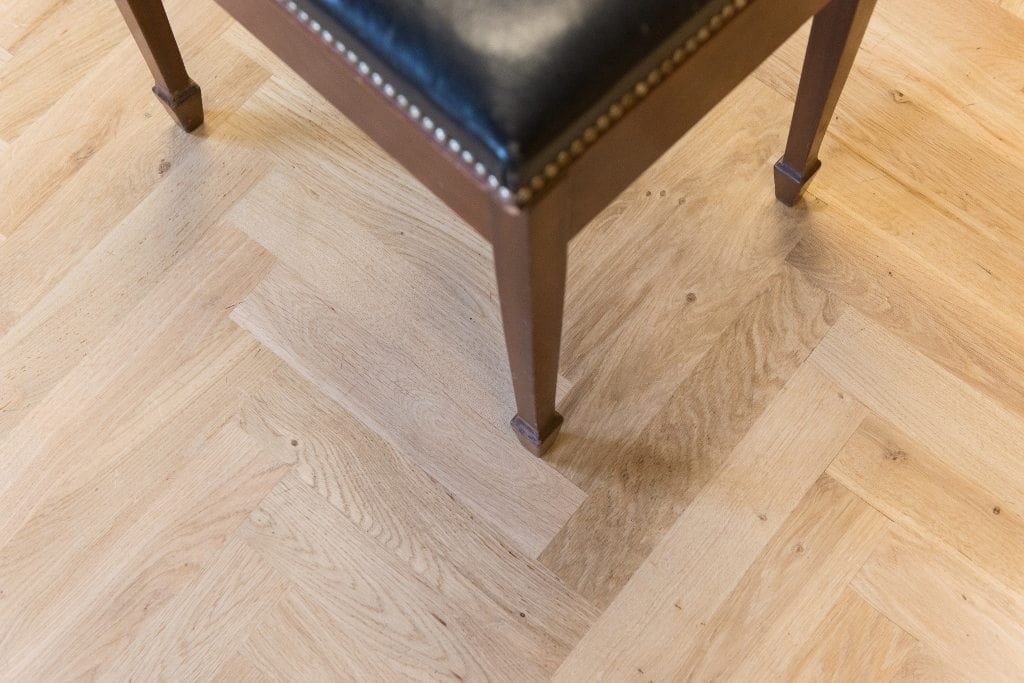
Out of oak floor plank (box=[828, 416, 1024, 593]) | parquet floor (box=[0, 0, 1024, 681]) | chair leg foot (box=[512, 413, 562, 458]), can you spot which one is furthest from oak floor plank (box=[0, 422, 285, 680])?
oak floor plank (box=[828, 416, 1024, 593])

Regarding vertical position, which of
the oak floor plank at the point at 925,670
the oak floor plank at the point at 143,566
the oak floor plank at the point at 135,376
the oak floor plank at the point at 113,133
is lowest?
the oak floor plank at the point at 925,670

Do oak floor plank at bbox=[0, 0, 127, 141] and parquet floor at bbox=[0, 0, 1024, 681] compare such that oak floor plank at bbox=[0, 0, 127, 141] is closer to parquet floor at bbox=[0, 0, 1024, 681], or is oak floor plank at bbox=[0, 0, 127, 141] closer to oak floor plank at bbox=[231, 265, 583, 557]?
parquet floor at bbox=[0, 0, 1024, 681]

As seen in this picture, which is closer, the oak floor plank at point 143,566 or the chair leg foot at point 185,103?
the oak floor plank at point 143,566

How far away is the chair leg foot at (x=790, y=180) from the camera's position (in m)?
1.04

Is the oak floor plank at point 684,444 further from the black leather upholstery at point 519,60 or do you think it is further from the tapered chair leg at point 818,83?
the black leather upholstery at point 519,60

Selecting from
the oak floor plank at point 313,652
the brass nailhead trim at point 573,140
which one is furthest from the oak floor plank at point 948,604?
the brass nailhead trim at point 573,140

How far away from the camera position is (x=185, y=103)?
3.61 ft

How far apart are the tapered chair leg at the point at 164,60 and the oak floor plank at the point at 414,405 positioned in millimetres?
212

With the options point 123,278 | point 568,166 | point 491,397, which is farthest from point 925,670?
point 123,278

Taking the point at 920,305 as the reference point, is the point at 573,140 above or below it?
above

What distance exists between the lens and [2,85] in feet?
3.83

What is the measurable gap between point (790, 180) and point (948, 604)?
1.44ft

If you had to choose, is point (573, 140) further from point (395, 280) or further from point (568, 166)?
point (395, 280)

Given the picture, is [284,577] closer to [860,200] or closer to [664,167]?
[664,167]
